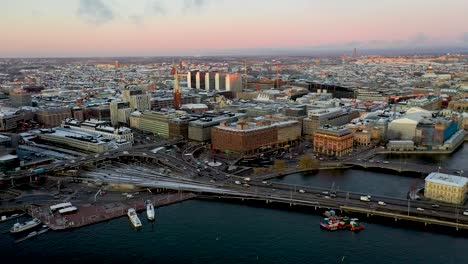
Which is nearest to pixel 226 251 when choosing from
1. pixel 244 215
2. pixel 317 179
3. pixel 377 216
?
pixel 244 215

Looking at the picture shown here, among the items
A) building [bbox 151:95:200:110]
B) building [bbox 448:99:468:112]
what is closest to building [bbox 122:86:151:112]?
building [bbox 151:95:200:110]

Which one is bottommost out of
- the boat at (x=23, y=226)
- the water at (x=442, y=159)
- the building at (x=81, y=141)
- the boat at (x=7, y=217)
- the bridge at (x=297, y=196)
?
the boat at (x=7, y=217)

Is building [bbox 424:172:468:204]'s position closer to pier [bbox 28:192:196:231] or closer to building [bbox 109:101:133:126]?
pier [bbox 28:192:196:231]

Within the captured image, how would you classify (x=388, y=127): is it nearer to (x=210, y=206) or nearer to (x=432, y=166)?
(x=432, y=166)

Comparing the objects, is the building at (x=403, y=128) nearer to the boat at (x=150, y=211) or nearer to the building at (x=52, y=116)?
the boat at (x=150, y=211)

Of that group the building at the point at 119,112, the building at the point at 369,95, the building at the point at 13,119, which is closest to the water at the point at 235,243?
the building at the point at 13,119

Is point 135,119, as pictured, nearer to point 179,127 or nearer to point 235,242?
point 179,127

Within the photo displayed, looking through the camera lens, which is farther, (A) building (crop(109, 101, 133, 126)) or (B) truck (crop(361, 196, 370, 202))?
(A) building (crop(109, 101, 133, 126))
